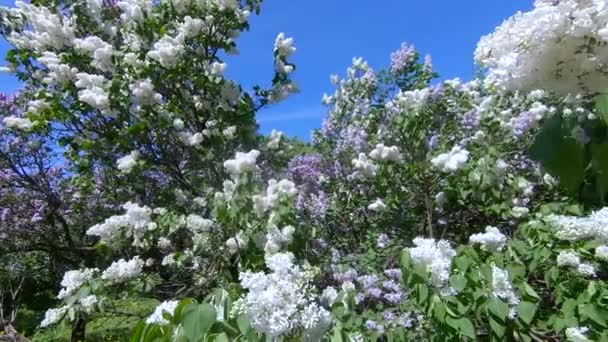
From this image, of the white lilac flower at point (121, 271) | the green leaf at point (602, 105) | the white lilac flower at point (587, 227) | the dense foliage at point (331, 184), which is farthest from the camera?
the white lilac flower at point (121, 271)

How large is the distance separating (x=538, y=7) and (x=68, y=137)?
3.83 metres

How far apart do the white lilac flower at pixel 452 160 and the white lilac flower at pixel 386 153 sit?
320 millimetres

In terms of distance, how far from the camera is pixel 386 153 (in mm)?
3189

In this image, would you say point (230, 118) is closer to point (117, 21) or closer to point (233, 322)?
point (117, 21)

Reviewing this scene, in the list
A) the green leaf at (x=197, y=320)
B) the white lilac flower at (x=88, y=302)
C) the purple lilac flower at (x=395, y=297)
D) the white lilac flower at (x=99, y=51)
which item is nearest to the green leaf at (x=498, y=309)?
the green leaf at (x=197, y=320)

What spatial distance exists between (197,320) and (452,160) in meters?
1.96

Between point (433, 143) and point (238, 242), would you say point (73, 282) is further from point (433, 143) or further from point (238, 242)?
point (433, 143)

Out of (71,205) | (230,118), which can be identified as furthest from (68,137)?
(71,205)

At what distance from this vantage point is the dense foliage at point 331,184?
1257 mm

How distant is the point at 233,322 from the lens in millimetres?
1328

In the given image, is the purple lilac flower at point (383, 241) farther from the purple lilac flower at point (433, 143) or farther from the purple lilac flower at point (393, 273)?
the purple lilac flower at point (433, 143)

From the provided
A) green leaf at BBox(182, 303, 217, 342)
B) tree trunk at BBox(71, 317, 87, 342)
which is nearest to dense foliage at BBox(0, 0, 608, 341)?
green leaf at BBox(182, 303, 217, 342)

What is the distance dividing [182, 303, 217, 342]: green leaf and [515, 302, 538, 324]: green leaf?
829 mm

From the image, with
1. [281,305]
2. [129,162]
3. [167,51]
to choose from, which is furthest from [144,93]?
[281,305]
